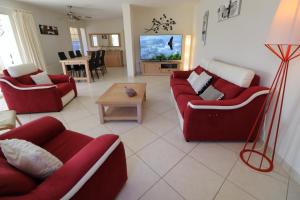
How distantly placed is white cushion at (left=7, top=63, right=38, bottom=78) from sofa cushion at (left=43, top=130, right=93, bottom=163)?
7.36ft

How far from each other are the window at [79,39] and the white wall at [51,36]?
1011 millimetres

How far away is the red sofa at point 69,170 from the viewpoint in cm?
72

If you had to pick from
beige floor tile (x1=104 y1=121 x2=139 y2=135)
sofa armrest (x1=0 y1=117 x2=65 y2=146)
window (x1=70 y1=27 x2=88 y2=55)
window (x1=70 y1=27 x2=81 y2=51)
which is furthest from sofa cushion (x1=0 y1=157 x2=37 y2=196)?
window (x1=70 y1=27 x2=88 y2=55)

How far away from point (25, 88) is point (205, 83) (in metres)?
3.10

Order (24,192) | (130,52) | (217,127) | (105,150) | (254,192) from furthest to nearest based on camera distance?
1. (130,52)
2. (217,127)
3. (254,192)
4. (105,150)
5. (24,192)

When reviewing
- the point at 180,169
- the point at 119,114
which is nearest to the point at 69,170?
the point at 180,169

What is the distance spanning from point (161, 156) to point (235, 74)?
1473 millimetres

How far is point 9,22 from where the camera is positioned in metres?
3.92

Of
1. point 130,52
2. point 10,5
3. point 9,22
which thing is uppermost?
point 10,5

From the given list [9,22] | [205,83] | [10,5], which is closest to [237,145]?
[205,83]

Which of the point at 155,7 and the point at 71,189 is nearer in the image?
the point at 71,189

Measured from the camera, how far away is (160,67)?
19.1 ft

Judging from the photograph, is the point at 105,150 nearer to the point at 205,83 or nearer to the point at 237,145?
the point at 237,145

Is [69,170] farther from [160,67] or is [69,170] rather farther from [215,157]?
[160,67]
